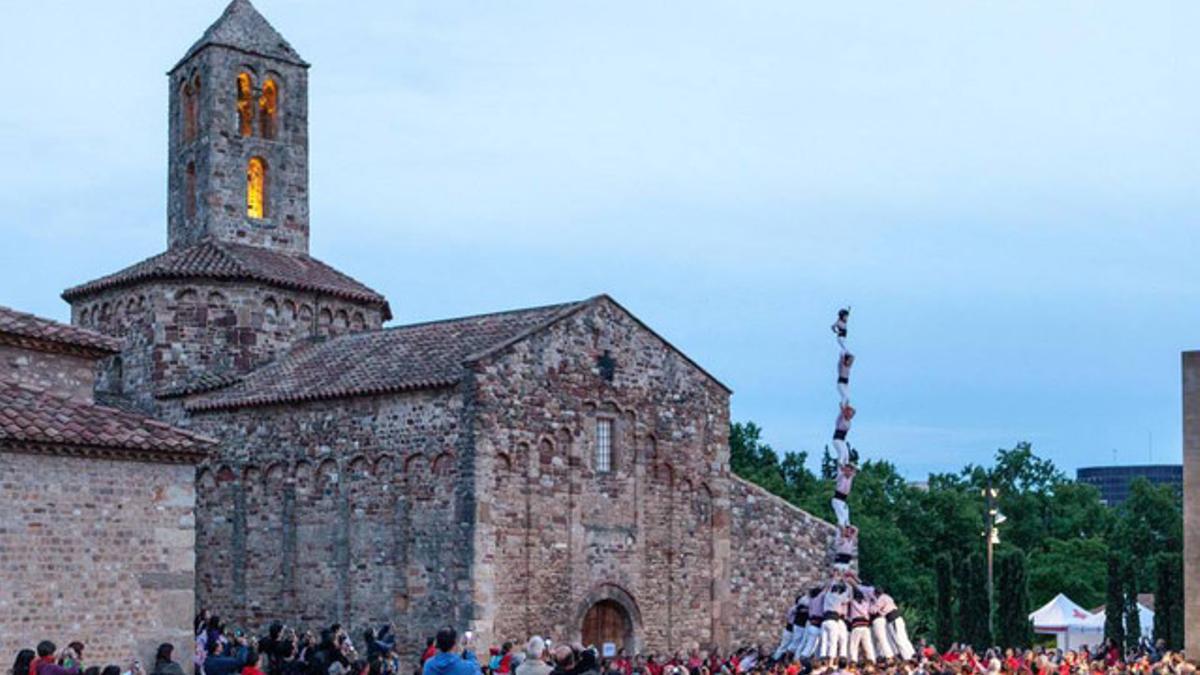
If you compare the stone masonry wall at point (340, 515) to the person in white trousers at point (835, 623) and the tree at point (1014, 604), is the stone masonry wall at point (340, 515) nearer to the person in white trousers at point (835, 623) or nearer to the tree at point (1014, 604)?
the person in white trousers at point (835, 623)

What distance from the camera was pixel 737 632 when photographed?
114 ft

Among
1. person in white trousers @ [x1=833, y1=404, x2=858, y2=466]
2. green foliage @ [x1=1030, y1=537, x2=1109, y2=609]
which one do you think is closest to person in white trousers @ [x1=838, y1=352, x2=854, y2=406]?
person in white trousers @ [x1=833, y1=404, x2=858, y2=466]

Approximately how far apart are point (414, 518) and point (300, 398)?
3.66 m

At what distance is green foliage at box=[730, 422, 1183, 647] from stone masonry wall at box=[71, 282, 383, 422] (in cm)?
2070

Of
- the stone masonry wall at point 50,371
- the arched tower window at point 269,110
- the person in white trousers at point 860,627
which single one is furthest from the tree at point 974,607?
the stone masonry wall at point 50,371

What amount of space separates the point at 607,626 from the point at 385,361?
22.4ft

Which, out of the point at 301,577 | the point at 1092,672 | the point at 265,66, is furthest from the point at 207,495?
the point at 1092,672

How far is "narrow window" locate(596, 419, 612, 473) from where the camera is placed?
32.2 metres

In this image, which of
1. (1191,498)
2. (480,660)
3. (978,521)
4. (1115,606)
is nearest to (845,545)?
(1191,498)

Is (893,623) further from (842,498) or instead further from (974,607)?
(974,607)

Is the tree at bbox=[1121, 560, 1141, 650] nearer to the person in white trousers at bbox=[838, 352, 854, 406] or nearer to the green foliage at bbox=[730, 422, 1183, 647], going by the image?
the green foliage at bbox=[730, 422, 1183, 647]

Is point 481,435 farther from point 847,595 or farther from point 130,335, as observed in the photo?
point 130,335

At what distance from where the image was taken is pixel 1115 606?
135 ft

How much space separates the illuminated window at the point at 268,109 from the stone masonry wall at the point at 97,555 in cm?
1677
